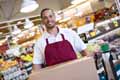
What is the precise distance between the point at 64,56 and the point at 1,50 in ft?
12.7

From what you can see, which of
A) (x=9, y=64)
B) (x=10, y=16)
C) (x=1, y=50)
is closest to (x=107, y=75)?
(x=9, y=64)

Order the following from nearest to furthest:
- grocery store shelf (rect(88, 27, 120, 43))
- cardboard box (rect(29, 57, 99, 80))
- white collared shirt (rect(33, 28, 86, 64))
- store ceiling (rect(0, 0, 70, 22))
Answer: cardboard box (rect(29, 57, 99, 80))
white collared shirt (rect(33, 28, 86, 64))
grocery store shelf (rect(88, 27, 120, 43))
store ceiling (rect(0, 0, 70, 22))

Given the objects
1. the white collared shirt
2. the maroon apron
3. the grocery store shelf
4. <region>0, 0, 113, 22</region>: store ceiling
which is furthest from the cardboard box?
<region>0, 0, 113, 22</region>: store ceiling

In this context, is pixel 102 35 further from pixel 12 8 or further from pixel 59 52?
pixel 12 8

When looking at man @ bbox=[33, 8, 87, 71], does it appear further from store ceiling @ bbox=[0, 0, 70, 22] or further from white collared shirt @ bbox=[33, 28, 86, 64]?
store ceiling @ bbox=[0, 0, 70, 22]

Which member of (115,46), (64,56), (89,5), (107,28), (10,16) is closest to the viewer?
(64,56)

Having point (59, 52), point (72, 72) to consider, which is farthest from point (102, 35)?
point (72, 72)

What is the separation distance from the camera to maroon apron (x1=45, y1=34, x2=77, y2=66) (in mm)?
2807

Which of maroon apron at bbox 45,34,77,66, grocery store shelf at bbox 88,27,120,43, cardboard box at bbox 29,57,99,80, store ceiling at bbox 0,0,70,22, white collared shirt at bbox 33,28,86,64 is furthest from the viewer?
store ceiling at bbox 0,0,70,22

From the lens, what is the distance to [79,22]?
5785 millimetres

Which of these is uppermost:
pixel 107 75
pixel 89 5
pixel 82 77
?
pixel 89 5

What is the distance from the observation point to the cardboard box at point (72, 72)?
89.0 inches

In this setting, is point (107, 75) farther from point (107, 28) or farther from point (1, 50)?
point (1, 50)

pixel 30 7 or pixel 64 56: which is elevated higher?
pixel 30 7
